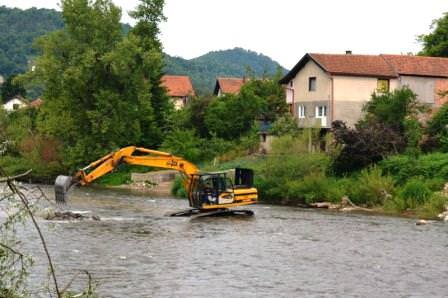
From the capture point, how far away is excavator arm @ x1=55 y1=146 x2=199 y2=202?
29.1m

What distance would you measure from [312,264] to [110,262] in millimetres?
5595

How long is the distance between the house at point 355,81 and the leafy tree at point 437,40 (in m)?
13.4

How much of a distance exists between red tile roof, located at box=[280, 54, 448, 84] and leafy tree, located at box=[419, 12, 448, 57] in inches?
492

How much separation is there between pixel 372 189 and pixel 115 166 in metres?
15.3

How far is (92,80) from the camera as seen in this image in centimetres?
6147

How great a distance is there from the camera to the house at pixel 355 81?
2218 inches

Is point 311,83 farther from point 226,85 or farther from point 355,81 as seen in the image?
point 226,85

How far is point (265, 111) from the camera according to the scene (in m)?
67.5

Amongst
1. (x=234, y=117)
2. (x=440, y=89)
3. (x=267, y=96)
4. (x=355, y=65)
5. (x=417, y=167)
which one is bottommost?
(x=417, y=167)

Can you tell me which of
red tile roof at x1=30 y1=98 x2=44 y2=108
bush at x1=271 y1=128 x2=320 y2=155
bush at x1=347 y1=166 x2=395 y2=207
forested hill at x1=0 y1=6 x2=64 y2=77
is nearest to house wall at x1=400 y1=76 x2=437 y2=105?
bush at x1=271 y1=128 x2=320 y2=155

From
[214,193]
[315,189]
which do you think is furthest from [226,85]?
[214,193]

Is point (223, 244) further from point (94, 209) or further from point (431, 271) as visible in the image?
point (94, 209)

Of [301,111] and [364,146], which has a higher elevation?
[301,111]

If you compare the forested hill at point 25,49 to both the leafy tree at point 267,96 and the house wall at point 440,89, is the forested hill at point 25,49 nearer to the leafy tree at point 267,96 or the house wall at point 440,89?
the leafy tree at point 267,96
